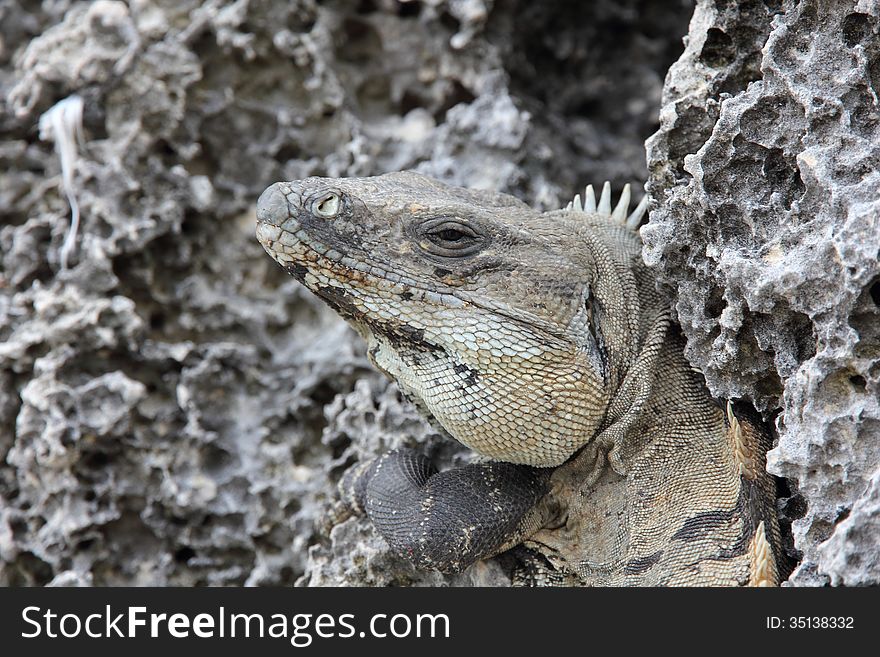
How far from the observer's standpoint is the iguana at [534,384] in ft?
11.6

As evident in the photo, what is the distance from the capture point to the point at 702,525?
3631mm

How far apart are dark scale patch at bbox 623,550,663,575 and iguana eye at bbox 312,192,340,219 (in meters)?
1.69

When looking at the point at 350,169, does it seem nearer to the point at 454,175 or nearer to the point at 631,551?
the point at 454,175

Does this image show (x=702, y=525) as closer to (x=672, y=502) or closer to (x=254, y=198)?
(x=672, y=502)

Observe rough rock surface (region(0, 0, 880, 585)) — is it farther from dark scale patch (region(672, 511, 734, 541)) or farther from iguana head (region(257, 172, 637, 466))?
iguana head (region(257, 172, 637, 466))

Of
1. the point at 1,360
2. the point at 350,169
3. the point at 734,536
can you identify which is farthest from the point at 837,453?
the point at 1,360

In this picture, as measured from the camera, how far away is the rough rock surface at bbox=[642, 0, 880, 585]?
10.1ft

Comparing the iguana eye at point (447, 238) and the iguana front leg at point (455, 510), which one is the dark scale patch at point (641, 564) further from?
the iguana eye at point (447, 238)

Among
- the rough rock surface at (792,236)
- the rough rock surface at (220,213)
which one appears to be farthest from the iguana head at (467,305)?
the rough rock surface at (220,213)

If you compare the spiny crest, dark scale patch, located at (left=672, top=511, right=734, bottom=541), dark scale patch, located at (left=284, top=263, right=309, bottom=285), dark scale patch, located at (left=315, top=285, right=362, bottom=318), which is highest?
the spiny crest

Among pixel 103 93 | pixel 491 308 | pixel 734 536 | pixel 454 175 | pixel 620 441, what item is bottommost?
pixel 734 536

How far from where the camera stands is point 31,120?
6.07 m

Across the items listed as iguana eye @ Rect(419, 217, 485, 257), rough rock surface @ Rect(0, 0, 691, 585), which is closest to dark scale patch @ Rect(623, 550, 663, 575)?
rough rock surface @ Rect(0, 0, 691, 585)

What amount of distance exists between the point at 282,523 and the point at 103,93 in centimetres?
268
